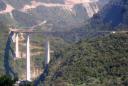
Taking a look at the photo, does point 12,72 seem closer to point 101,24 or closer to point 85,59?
point 101,24

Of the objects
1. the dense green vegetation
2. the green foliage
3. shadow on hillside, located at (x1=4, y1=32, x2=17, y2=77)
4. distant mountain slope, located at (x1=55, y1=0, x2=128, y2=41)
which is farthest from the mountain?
the green foliage

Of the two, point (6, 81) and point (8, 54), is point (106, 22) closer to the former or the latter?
point (8, 54)

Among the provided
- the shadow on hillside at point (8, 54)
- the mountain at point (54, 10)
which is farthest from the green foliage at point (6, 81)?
the mountain at point (54, 10)

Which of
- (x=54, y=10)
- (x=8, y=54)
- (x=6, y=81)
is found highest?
(x=54, y=10)

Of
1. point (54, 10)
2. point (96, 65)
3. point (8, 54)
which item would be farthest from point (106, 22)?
point (54, 10)

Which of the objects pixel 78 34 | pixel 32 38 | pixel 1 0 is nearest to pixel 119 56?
pixel 78 34

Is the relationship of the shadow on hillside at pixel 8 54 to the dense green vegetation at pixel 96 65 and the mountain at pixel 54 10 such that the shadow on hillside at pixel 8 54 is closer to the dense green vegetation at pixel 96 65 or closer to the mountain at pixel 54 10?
the dense green vegetation at pixel 96 65

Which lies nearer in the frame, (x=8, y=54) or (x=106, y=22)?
(x=8, y=54)
